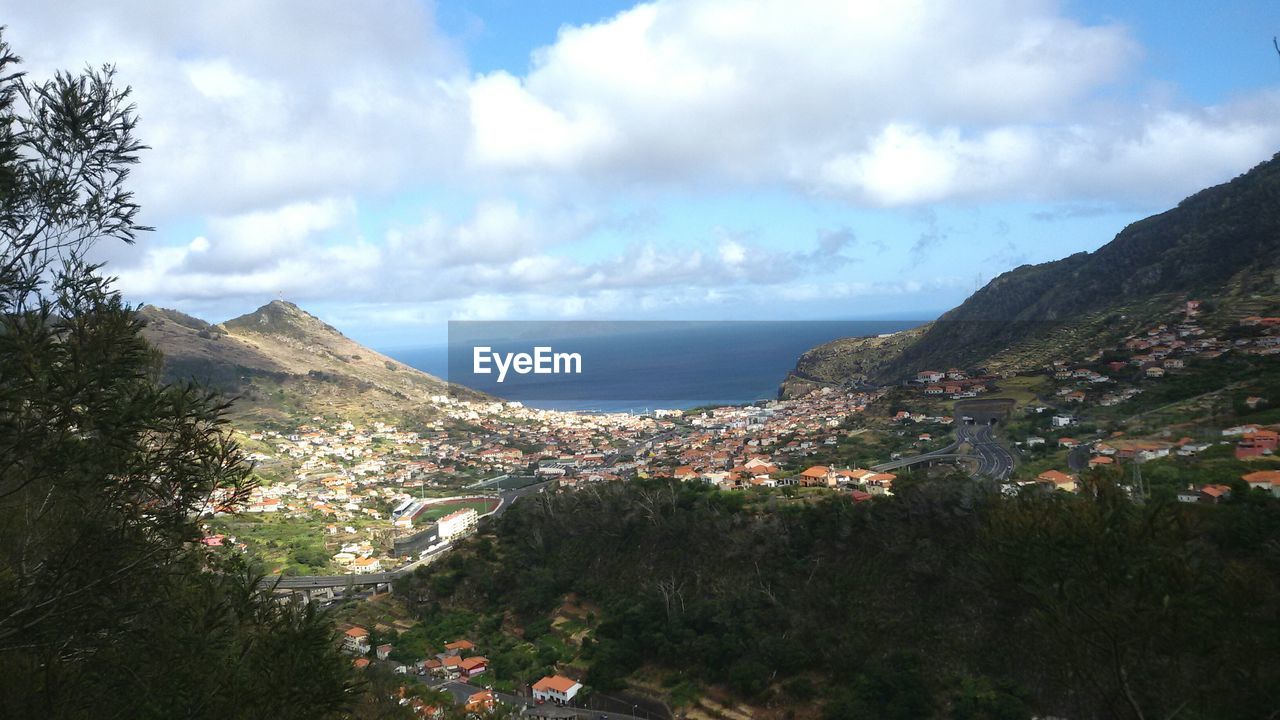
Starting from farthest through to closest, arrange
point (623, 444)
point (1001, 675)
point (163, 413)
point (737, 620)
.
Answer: point (623, 444) → point (737, 620) → point (1001, 675) → point (163, 413)

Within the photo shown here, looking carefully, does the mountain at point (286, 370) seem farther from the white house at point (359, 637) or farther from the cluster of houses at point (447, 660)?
the cluster of houses at point (447, 660)

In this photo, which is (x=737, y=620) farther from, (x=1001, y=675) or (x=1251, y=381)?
(x=1251, y=381)

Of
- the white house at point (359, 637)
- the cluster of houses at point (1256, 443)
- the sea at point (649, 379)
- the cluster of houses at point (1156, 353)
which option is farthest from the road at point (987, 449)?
the sea at point (649, 379)

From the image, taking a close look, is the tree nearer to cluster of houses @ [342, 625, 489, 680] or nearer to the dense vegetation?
the dense vegetation

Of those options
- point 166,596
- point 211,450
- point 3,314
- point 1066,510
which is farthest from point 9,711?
point 1066,510

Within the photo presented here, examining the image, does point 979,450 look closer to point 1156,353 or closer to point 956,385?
point 1156,353

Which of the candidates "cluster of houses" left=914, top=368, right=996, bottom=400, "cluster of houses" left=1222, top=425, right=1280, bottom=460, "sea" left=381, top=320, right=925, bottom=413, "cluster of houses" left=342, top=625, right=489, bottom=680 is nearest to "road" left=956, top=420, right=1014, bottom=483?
"cluster of houses" left=914, top=368, right=996, bottom=400

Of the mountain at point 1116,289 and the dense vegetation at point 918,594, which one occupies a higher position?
the mountain at point 1116,289
